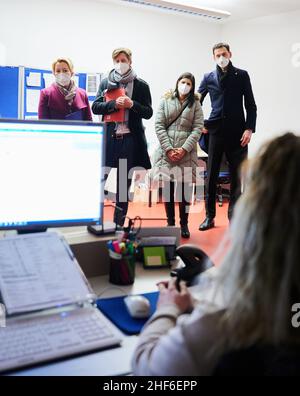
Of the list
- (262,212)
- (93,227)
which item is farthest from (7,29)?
(262,212)

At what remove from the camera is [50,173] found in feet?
4.57

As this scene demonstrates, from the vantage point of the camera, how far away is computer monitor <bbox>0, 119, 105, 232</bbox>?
53.0 inches

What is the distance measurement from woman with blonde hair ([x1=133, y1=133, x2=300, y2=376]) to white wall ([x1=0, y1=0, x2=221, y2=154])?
16.5ft

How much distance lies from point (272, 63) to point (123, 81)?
324cm

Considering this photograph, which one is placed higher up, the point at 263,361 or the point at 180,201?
the point at 263,361

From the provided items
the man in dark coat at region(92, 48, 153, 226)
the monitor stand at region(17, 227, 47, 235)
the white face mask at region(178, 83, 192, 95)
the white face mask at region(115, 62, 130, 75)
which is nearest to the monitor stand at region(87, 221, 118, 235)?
the monitor stand at region(17, 227, 47, 235)

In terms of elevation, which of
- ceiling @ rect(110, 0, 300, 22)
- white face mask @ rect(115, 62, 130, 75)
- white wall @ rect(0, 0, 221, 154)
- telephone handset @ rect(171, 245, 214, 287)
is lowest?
telephone handset @ rect(171, 245, 214, 287)

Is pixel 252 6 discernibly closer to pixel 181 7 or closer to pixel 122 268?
pixel 181 7

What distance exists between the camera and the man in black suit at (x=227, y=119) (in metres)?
4.36

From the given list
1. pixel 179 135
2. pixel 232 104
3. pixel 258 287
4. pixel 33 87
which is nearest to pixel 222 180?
pixel 232 104

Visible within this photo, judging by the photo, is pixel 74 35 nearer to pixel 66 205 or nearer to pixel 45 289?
pixel 66 205

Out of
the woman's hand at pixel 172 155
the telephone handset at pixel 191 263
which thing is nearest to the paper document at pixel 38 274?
the telephone handset at pixel 191 263

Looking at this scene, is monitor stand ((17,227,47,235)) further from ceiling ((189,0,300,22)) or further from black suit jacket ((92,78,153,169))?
ceiling ((189,0,300,22))

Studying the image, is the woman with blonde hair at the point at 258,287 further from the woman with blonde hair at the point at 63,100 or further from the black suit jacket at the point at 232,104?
the black suit jacket at the point at 232,104
